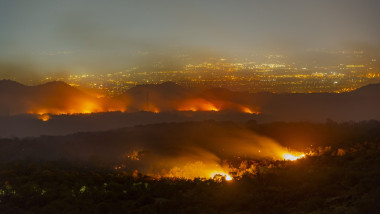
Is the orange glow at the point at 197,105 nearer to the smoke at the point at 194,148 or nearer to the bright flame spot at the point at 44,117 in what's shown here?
the bright flame spot at the point at 44,117

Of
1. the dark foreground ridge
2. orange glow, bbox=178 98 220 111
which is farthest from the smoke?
orange glow, bbox=178 98 220 111

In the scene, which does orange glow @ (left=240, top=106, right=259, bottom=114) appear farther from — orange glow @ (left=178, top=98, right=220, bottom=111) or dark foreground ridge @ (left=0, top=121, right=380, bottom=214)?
dark foreground ridge @ (left=0, top=121, right=380, bottom=214)

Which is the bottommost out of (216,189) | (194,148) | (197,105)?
(197,105)

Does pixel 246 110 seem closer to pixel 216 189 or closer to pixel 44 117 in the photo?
pixel 44 117

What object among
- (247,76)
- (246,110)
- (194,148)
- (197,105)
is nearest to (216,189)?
(194,148)

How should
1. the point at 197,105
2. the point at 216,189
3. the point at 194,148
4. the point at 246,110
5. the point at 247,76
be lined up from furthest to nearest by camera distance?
the point at 247,76
the point at 197,105
the point at 246,110
the point at 194,148
the point at 216,189

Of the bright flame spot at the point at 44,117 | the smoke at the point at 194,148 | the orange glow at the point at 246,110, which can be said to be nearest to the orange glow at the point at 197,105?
the orange glow at the point at 246,110

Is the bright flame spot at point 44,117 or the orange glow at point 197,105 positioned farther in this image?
the orange glow at point 197,105

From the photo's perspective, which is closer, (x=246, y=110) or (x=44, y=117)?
(x=44, y=117)

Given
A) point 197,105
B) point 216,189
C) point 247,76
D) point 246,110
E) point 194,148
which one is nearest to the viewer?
point 216,189
